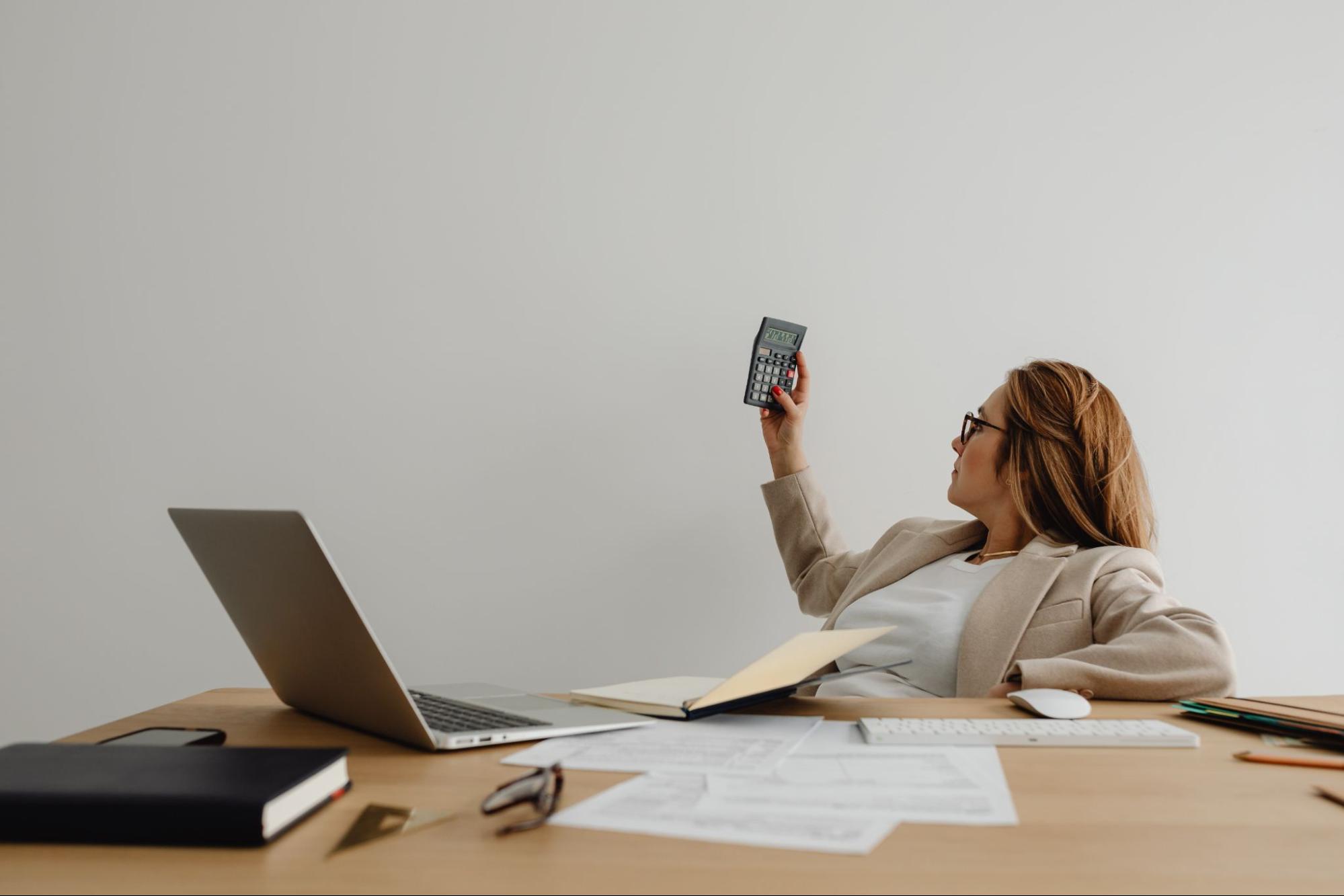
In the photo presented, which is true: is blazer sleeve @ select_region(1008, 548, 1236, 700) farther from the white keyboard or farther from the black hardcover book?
the black hardcover book

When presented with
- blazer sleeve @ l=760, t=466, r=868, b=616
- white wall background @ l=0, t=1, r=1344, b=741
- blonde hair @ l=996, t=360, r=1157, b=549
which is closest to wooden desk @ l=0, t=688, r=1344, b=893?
blonde hair @ l=996, t=360, r=1157, b=549

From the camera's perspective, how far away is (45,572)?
6.22 feet

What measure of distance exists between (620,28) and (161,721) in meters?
1.51

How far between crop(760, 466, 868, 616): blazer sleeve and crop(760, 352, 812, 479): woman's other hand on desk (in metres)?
0.03

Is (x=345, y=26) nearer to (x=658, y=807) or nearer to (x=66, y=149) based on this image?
(x=66, y=149)

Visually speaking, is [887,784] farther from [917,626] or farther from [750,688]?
[917,626]

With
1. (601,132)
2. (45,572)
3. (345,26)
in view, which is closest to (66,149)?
(345,26)

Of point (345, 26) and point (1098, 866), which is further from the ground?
point (345, 26)

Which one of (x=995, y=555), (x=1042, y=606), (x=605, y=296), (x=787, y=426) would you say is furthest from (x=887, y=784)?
(x=605, y=296)

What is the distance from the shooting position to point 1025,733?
0.87 m

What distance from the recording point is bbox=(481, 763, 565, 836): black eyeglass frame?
24.2 inches

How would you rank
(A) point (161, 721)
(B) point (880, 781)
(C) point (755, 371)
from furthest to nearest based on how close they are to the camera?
(C) point (755, 371), (A) point (161, 721), (B) point (880, 781)

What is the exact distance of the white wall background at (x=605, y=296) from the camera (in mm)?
1834

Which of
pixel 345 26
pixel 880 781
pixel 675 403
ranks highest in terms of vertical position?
pixel 345 26
